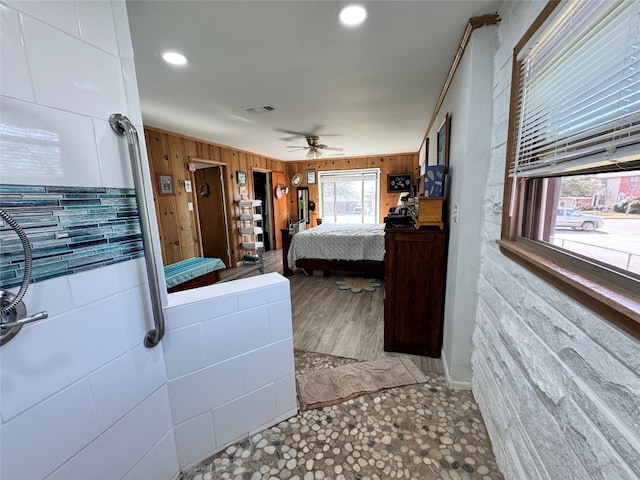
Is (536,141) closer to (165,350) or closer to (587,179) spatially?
(587,179)

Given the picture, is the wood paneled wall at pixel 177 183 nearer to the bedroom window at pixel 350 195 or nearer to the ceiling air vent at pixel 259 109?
the ceiling air vent at pixel 259 109

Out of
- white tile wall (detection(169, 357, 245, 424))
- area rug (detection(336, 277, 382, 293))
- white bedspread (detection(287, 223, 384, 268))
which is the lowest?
area rug (detection(336, 277, 382, 293))

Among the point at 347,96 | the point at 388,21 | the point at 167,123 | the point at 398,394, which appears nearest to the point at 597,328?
the point at 398,394

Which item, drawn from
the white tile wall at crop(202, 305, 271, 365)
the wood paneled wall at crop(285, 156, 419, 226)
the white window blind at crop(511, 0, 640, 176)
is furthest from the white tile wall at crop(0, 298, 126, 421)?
the wood paneled wall at crop(285, 156, 419, 226)

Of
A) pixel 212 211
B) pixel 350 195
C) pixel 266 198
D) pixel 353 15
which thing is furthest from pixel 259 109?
pixel 350 195

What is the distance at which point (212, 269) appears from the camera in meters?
3.17

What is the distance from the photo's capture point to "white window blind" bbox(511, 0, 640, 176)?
598 millimetres

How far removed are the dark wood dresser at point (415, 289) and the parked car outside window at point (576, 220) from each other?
92 centimetres

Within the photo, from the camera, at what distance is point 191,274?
288cm

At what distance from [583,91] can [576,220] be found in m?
0.40

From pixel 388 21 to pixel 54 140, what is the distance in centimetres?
160

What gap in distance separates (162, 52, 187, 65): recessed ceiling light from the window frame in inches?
74.3

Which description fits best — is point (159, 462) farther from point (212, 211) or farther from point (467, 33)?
point (212, 211)

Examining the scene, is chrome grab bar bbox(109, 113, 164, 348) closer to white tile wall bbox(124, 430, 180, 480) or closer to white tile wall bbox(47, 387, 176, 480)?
white tile wall bbox(47, 387, 176, 480)
